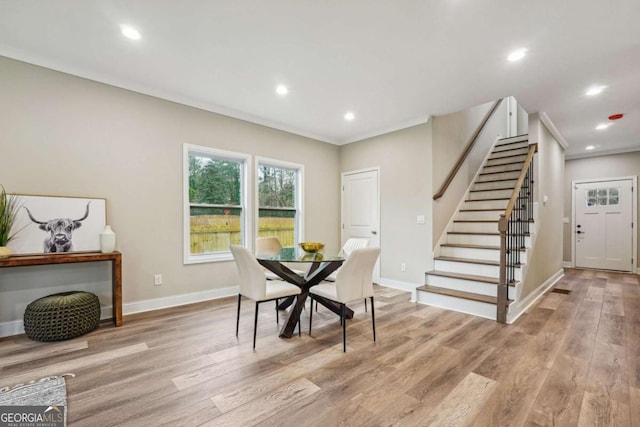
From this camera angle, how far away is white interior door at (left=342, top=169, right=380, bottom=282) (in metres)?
4.92

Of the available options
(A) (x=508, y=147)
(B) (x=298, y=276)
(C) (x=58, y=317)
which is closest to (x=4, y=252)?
(C) (x=58, y=317)

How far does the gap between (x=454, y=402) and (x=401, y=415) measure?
1.23 feet

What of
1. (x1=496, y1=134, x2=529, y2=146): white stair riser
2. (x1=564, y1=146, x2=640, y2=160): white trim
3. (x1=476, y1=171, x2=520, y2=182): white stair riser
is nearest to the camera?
(x1=476, y1=171, x2=520, y2=182): white stair riser

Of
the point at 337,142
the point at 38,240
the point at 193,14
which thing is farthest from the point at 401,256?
the point at 38,240

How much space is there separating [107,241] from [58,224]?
1.53 ft

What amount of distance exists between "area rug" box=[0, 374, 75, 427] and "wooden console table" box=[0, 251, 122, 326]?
1.03 meters

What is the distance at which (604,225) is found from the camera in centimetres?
601

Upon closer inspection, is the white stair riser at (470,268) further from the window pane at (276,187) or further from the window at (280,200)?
the window pane at (276,187)

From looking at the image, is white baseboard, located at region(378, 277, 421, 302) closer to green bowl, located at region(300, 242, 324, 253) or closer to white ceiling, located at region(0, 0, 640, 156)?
green bowl, located at region(300, 242, 324, 253)

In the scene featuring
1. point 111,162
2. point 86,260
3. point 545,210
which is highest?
point 111,162

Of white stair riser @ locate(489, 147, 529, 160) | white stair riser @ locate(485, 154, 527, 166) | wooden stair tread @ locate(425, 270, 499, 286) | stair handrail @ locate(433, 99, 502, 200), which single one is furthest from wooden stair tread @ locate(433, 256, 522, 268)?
white stair riser @ locate(489, 147, 529, 160)

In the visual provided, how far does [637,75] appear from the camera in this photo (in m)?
2.97

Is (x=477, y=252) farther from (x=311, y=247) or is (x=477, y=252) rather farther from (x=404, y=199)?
(x=311, y=247)

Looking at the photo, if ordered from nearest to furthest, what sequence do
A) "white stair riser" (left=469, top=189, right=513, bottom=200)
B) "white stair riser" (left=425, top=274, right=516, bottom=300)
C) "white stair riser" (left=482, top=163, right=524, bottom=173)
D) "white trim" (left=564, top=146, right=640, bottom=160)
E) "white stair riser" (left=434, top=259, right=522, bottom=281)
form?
"white stair riser" (left=425, top=274, right=516, bottom=300) → "white stair riser" (left=434, top=259, right=522, bottom=281) → "white stair riser" (left=469, top=189, right=513, bottom=200) → "white stair riser" (left=482, top=163, right=524, bottom=173) → "white trim" (left=564, top=146, right=640, bottom=160)
